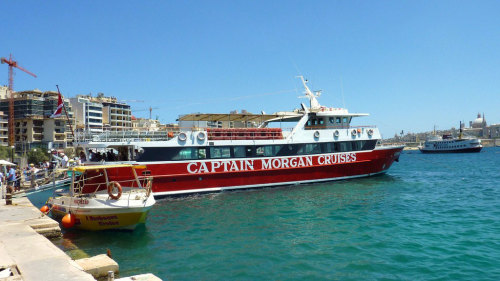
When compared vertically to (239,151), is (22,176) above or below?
below

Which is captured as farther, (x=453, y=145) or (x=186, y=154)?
(x=453, y=145)

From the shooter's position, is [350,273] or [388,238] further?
[388,238]

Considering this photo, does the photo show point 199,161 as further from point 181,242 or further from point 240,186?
point 181,242

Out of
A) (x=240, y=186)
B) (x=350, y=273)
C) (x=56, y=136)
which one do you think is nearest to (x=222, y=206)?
(x=240, y=186)

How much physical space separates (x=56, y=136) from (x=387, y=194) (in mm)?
74397

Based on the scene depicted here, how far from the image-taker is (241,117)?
2469cm

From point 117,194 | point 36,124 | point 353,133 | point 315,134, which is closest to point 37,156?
point 36,124

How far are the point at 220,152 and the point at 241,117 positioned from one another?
430 centimetres

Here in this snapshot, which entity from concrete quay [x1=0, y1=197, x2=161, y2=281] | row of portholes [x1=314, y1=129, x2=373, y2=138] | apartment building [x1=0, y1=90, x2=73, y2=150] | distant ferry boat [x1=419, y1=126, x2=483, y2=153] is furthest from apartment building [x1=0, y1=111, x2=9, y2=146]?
distant ferry boat [x1=419, y1=126, x2=483, y2=153]

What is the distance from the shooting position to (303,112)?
25.4 metres

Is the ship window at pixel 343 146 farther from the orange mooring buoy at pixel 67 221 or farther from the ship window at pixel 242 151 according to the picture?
the orange mooring buoy at pixel 67 221

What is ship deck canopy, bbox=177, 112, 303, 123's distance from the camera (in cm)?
2308

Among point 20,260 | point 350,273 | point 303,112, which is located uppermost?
point 303,112

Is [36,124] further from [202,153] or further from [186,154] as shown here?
[202,153]
